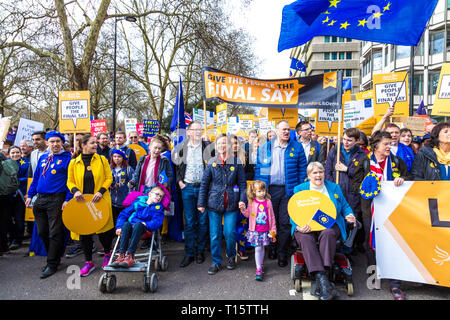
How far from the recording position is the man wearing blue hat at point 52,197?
4.26 meters

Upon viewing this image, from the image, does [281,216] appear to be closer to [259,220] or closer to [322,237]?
[259,220]

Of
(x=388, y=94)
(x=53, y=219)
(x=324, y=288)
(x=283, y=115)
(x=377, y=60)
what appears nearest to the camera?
(x=324, y=288)

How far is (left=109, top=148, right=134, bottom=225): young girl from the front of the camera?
16.3ft

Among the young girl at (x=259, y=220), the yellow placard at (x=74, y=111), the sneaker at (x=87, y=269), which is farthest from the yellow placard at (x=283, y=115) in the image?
the sneaker at (x=87, y=269)

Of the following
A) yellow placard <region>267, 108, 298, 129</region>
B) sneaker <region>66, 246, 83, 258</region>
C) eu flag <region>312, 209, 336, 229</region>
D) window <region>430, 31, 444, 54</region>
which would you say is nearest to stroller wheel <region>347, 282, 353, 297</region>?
eu flag <region>312, 209, 336, 229</region>

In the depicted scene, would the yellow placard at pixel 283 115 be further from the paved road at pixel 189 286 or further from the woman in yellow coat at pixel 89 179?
the woman in yellow coat at pixel 89 179

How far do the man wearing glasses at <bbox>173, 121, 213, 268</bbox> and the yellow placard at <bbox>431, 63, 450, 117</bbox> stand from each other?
4.01m

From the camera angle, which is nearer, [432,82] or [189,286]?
[189,286]

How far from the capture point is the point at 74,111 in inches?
245

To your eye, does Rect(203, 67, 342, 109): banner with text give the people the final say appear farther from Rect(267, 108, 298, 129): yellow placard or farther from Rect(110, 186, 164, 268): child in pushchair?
Rect(110, 186, 164, 268): child in pushchair

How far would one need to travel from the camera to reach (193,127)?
4.72 m

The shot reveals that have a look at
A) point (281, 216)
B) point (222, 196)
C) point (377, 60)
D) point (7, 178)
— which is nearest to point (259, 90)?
point (222, 196)

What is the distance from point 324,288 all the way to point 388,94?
5.37m
